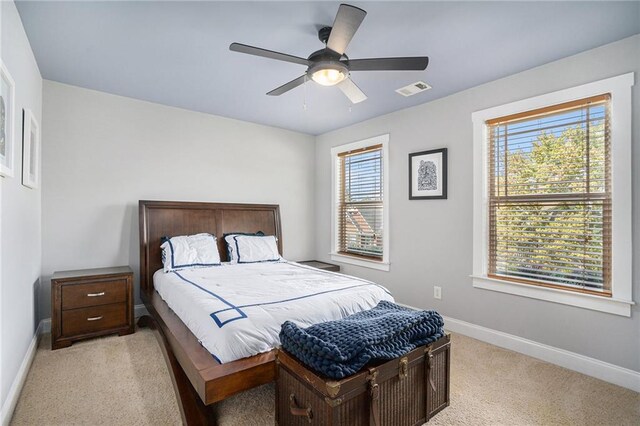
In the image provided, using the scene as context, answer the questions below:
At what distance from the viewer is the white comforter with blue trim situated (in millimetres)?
1915

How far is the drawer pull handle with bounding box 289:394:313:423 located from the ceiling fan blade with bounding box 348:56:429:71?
199cm

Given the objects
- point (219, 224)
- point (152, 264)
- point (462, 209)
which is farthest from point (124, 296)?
point (462, 209)

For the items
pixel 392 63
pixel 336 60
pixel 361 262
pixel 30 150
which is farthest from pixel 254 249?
pixel 392 63

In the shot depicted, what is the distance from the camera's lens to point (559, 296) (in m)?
2.66

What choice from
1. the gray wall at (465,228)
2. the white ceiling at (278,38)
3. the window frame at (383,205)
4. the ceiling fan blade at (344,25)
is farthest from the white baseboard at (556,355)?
the ceiling fan blade at (344,25)

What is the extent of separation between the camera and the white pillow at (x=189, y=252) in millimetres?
3416

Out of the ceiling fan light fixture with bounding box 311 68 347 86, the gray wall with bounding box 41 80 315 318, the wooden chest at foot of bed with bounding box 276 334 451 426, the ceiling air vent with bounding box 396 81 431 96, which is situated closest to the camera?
the wooden chest at foot of bed with bounding box 276 334 451 426

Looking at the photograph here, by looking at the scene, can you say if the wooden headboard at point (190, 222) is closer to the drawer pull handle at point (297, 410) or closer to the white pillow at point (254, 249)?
the white pillow at point (254, 249)

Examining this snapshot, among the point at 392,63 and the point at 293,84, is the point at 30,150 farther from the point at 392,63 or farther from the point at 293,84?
the point at 392,63

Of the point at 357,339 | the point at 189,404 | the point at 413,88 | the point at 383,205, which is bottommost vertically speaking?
the point at 189,404

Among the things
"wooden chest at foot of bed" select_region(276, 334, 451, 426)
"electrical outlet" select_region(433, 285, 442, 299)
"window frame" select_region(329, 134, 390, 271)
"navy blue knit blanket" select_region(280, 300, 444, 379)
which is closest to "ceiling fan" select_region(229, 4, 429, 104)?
"navy blue knit blanket" select_region(280, 300, 444, 379)

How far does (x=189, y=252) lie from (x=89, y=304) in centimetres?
97

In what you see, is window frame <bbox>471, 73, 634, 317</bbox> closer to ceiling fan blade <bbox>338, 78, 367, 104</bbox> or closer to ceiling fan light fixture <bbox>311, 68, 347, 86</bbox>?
ceiling fan blade <bbox>338, 78, 367, 104</bbox>

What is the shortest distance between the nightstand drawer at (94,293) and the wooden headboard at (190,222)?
→ 0.27 metres
